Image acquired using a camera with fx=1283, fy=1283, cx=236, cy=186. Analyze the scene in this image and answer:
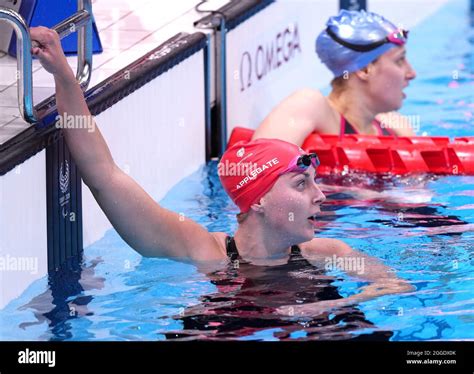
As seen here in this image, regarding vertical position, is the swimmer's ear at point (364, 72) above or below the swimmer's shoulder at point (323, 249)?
above

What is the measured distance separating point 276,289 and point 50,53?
4.00ft

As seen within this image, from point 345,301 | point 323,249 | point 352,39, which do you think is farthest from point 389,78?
point 345,301

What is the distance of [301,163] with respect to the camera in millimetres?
4938

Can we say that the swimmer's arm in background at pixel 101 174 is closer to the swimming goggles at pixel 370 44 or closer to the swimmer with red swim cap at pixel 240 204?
the swimmer with red swim cap at pixel 240 204

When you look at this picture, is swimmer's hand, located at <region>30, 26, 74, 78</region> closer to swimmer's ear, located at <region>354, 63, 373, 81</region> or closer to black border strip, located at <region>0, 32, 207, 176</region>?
black border strip, located at <region>0, 32, 207, 176</region>

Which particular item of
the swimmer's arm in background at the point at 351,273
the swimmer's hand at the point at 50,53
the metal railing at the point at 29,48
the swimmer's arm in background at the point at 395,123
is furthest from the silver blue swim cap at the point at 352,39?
the swimmer's hand at the point at 50,53

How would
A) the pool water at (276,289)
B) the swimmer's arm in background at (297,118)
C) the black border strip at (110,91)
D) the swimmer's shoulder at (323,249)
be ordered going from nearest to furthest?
the pool water at (276,289), the black border strip at (110,91), the swimmer's shoulder at (323,249), the swimmer's arm in background at (297,118)

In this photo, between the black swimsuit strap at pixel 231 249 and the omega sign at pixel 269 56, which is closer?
the black swimsuit strap at pixel 231 249

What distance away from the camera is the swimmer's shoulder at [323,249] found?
203 inches

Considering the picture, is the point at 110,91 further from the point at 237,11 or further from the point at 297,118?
the point at 237,11

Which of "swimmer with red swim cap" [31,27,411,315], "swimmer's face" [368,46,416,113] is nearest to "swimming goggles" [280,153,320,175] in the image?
"swimmer with red swim cap" [31,27,411,315]
